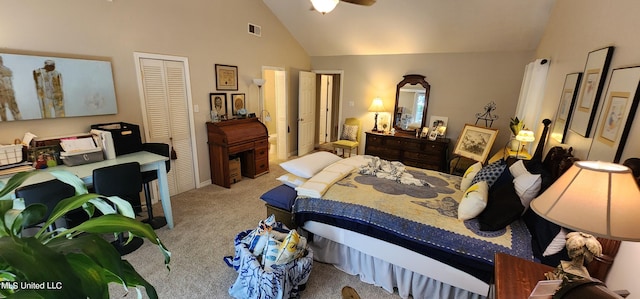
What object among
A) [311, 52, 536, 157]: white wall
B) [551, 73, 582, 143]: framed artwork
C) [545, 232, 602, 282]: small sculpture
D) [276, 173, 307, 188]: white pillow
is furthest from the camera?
[311, 52, 536, 157]: white wall

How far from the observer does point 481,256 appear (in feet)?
5.50

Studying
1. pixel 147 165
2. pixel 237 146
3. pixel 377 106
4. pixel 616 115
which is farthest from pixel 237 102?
pixel 616 115

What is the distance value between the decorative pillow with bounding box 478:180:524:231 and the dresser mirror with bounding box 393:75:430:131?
10.3 ft

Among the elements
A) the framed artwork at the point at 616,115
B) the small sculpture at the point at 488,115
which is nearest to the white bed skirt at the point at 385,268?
the framed artwork at the point at 616,115

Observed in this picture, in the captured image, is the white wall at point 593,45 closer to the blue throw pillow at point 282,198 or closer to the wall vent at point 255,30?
the blue throw pillow at point 282,198

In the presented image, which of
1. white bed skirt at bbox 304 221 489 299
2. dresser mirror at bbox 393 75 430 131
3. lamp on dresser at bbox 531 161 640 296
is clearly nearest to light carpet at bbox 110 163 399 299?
white bed skirt at bbox 304 221 489 299

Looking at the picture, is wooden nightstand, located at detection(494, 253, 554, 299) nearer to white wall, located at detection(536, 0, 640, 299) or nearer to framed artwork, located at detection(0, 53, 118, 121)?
white wall, located at detection(536, 0, 640, 299)

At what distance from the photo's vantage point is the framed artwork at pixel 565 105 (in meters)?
2.04

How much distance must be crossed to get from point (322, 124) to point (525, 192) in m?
5.36

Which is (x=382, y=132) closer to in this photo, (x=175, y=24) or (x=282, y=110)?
(x=282, y=110)

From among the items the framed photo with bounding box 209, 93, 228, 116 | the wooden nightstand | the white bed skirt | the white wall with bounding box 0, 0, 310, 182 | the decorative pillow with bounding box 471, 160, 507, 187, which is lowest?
the white bed skirt

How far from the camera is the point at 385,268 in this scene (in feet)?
6.99

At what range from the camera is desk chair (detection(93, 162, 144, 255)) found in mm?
2198

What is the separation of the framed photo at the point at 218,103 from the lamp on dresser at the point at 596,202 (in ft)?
13.1
